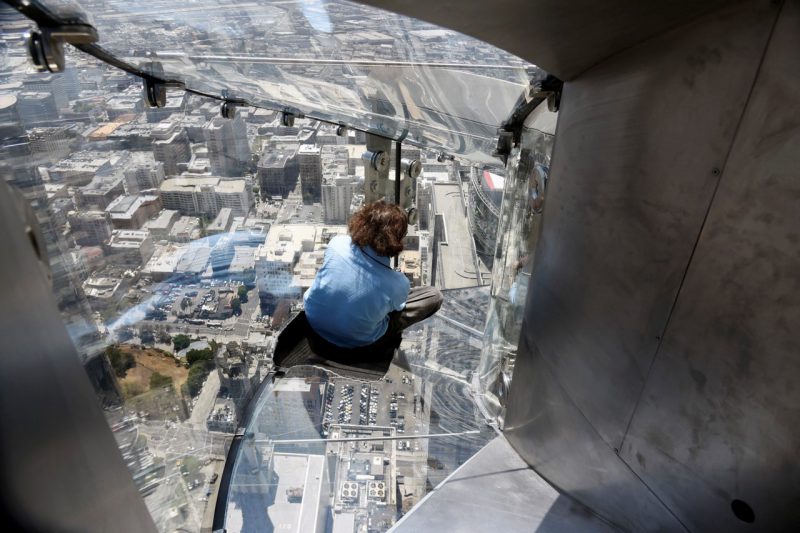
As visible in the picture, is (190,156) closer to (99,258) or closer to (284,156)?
(284,156)

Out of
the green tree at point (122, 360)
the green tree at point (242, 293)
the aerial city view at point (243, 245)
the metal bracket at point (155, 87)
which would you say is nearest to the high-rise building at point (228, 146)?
the aerial city view at point (243, 245)

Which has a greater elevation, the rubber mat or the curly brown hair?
the curly brown hair

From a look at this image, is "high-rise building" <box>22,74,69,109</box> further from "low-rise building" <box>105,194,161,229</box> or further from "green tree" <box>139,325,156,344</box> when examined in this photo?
"green tree" <box>139,325,156,344</box>

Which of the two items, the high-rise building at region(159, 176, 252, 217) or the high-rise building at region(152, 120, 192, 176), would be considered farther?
the high-rise building at region(159, 176, 252, 217)

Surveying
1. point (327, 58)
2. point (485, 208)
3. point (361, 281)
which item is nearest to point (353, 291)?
point (361, 281)

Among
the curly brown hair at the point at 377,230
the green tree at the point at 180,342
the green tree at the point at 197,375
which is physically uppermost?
the curly brown hair at the point at 377,230

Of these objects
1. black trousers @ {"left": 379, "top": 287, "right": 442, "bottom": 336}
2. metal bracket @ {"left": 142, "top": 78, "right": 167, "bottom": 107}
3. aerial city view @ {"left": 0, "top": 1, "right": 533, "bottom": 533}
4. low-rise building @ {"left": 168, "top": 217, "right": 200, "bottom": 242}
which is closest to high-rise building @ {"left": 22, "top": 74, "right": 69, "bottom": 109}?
aerial city view @ {"left": 0, "top": 1, "right": 533, "bottom": 533}

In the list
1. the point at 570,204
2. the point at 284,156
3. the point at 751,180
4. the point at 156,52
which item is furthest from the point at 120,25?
the point at 284,156

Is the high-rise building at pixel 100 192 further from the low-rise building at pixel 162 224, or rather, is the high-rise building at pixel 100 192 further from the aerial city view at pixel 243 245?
the low-rise building at pixel 162 224
